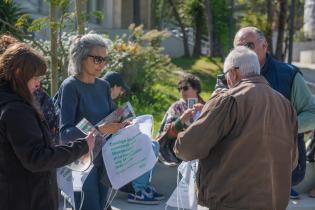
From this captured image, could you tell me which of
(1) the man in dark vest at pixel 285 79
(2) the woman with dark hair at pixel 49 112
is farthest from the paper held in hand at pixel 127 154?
(1) the man in dark vest at pixel 285 79

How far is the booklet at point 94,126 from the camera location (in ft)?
15.4

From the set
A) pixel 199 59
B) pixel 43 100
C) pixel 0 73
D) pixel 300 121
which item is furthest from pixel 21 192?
pixel 199 59

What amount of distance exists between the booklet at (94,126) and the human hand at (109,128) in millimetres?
53

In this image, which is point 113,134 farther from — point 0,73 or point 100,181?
point 0,73

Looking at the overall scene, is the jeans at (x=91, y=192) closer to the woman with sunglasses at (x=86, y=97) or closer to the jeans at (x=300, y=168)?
the woman with sunglasses at (x=86, y=97)

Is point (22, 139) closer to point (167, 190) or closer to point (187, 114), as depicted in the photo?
point (187, 114)

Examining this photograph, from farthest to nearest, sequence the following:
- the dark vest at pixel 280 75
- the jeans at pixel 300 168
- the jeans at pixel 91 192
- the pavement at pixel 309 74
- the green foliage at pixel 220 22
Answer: the green foliage at pixel 220 22
the pavement at pixel 309 74
the jeans at pixel 300 168
the dark vest at pixel 280 75
the jeans at pixel 91 192

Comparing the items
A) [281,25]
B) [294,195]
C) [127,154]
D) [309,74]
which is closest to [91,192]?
[127,154]

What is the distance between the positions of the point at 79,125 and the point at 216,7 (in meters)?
22.7

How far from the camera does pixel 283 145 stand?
13.6ft

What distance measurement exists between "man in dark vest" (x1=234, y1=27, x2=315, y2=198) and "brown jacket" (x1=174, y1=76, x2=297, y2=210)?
1185mm

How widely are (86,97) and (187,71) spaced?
47.6 ft

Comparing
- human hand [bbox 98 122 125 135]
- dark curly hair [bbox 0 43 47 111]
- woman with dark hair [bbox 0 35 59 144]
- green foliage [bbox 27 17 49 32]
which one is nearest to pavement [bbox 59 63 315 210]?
green foliage [bbox 27 17 49 32]

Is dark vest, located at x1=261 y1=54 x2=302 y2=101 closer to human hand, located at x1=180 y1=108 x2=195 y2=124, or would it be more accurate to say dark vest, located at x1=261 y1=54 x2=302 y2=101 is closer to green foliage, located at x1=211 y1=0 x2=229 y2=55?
Result: human hand, located at x1=180 y1=108 x2=195 y2=124
